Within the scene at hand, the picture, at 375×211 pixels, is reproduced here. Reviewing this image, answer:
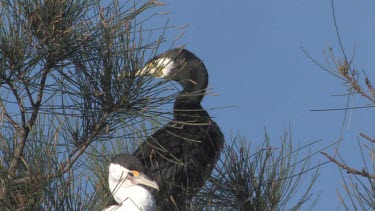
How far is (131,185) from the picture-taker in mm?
2576

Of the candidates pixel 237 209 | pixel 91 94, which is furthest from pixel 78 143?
pixel 237 209

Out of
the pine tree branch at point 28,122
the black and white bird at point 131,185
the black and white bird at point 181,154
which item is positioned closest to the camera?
the pine tree branch at point 28,122

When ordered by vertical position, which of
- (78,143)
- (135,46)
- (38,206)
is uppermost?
(135,46)

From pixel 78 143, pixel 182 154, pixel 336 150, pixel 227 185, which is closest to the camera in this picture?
pixel 336 150

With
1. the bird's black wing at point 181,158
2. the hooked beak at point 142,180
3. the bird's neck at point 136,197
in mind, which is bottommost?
the bird's neck at point 136,197

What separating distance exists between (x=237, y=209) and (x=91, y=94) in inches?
23.8

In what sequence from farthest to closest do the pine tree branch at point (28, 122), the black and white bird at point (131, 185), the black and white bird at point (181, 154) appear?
1. the black and white bird at point (181, 154)
2. the black and white bird at point (131, 185)
3. the pine tree branch at point (28, 122)

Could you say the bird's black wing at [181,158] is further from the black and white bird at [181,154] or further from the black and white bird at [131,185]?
the black and white bird at [131,185]

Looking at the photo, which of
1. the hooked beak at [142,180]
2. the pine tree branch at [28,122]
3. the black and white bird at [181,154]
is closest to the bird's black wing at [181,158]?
the black and white bird at [181,154]

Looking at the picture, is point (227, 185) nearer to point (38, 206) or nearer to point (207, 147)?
point (207, 147)

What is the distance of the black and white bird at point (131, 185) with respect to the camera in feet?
8.26

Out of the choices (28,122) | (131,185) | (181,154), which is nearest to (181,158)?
(181,154)

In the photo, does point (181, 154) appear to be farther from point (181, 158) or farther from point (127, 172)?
point (127, 172)

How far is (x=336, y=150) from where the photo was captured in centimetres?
197
